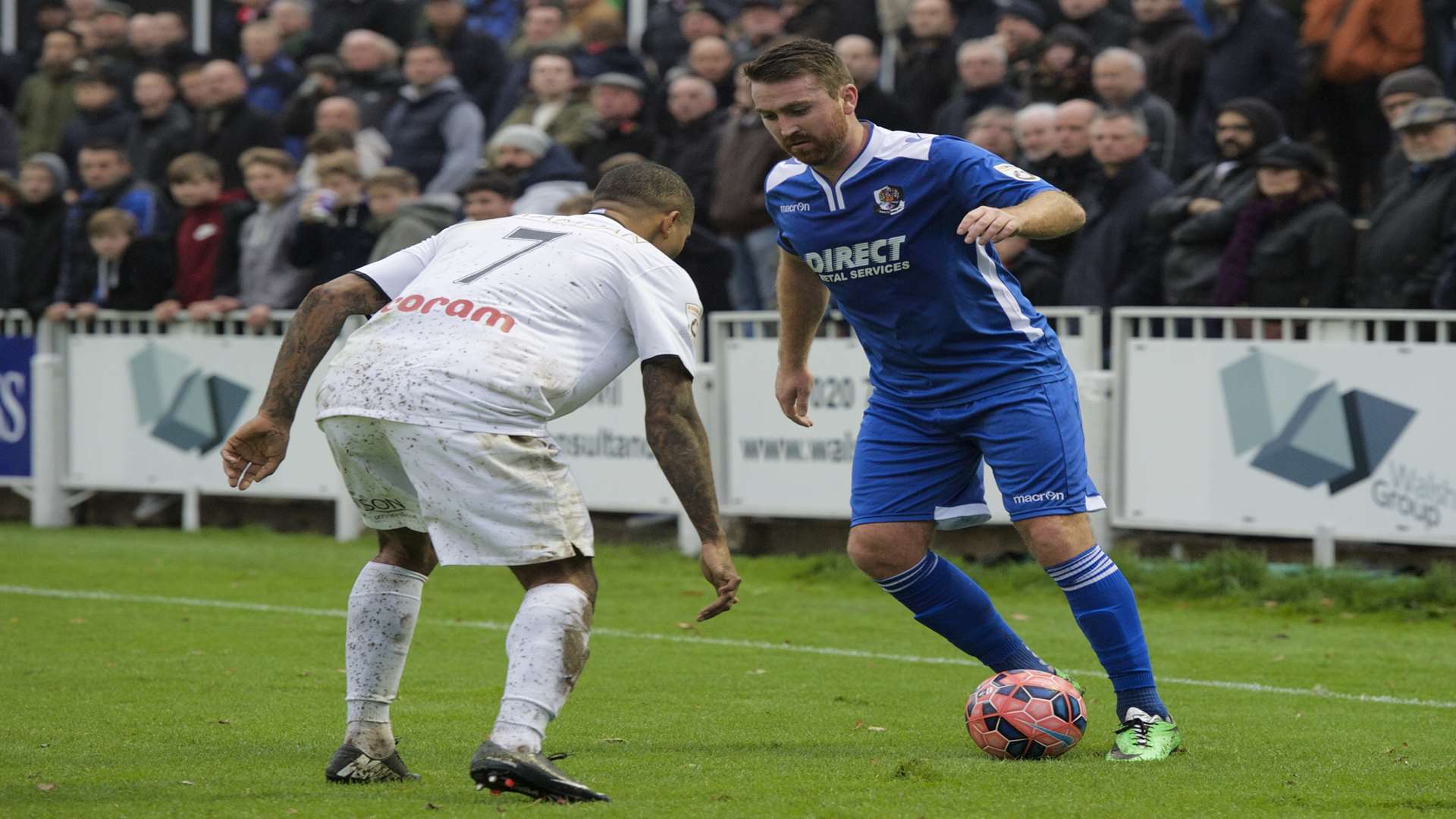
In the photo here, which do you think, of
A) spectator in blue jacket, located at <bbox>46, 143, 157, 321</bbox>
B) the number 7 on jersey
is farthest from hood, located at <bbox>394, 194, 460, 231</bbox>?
the number 7 on jersey

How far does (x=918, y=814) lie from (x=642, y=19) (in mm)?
15503

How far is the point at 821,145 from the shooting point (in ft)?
20.9

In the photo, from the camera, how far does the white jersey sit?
207 inches

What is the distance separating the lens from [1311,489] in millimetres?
10734

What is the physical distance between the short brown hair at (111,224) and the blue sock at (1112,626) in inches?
446

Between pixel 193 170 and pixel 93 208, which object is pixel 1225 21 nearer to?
pixel 193 170

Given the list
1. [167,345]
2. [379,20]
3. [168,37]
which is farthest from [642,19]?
[167,345]

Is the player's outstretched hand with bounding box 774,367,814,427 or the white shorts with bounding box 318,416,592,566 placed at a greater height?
the player's outstretched hand with bounding box 774,367,814,427

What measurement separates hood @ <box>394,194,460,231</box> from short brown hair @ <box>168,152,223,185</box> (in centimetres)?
223

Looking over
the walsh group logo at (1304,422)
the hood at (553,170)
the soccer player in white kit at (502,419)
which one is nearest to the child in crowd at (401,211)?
the hood at (553,170)

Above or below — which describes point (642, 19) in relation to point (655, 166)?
above

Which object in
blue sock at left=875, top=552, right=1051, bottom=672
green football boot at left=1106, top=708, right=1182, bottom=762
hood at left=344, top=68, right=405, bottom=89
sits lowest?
green football boot at left=1106, top=708, right=1182, bottom=762

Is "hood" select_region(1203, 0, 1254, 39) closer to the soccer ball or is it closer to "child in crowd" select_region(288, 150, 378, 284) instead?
"child in crowd" select_region(288, 150, 378, 284)

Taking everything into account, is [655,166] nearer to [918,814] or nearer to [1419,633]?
[918,814]
